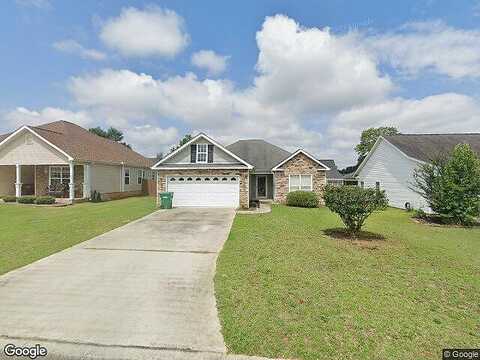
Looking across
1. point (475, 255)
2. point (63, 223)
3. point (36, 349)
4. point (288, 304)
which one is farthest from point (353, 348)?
point (63, 223)

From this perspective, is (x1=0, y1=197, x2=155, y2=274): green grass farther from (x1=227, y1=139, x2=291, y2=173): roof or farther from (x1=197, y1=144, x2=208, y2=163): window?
(x1=227, y1=139, x2=291, y2=173): roof

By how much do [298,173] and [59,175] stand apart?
65.4 feet

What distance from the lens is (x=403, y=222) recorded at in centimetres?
1584

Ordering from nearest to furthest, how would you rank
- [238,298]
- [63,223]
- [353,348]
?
[353,348] → [238,298] → [63,223]

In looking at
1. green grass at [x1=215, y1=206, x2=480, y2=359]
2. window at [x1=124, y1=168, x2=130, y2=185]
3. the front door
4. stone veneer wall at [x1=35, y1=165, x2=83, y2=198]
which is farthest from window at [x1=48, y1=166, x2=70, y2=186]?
green grass at [x1=215, y1=206, x2=480, y2=359]

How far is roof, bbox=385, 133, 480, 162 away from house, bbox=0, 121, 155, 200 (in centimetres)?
2454

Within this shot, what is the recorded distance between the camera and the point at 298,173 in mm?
22438

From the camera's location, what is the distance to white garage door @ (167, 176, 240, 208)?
1922 cm

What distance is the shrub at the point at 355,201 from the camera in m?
10.3

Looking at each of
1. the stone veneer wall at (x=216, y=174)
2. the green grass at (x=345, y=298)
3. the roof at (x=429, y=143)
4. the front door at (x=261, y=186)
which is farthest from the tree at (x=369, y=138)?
the green grass at (x=345, y=298)

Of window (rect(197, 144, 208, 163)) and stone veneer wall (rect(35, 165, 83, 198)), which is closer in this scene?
window (rect(197, 144, 208, 163))

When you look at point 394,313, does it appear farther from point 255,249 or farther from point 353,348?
point 255,249

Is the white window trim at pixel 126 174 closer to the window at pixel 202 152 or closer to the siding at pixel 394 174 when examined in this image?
the window at pixel 202 152

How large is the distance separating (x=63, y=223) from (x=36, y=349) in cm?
1068
